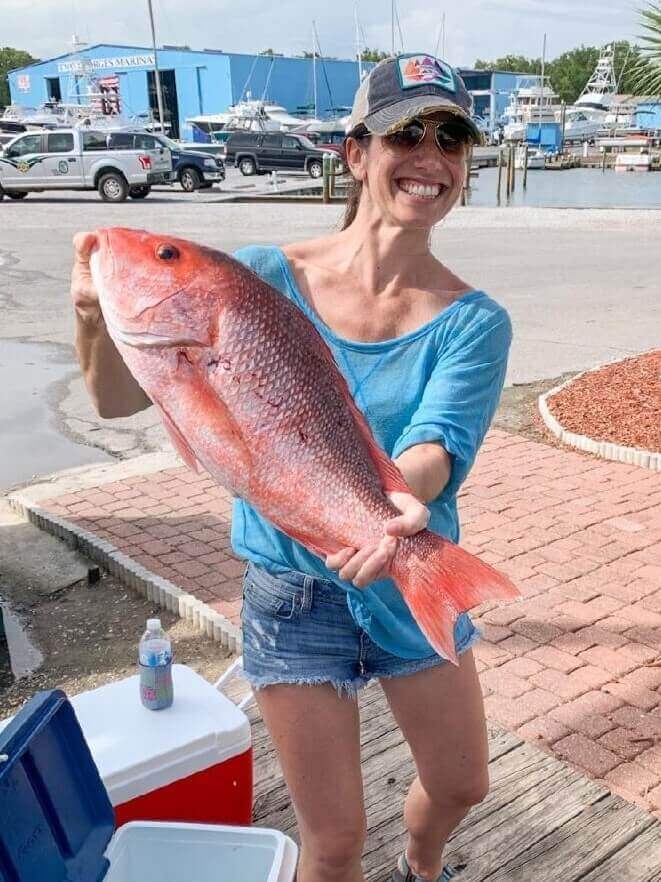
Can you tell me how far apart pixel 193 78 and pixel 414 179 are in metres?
77.6

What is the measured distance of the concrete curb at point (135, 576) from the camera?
14.3ft

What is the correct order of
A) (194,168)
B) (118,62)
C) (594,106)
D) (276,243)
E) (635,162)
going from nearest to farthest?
(276,243) → (194,168) → (635,162) → (118,62) → (594,106)

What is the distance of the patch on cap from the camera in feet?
6.72

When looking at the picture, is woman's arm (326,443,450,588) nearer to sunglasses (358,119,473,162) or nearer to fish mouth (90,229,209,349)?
fish mouth (90,229,209,349)

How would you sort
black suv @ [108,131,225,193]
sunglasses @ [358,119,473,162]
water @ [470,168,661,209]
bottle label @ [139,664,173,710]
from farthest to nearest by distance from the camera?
water @ [470,168,661,209] → black suv @ [108,131,225,193] → bottle label @ [139,664,173,710] → sunglasses @ [358,119,473,162]

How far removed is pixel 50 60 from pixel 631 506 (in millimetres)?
84434

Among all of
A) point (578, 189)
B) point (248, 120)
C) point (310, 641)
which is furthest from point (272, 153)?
point (310, 641)

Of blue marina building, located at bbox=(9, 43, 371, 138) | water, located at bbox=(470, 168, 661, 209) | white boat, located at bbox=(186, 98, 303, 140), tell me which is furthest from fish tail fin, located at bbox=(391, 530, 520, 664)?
blue marina building, located at bbox=(9, 43, 371, 138)

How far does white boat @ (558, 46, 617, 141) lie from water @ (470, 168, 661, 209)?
81.0ft

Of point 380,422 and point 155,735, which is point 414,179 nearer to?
point 380,422

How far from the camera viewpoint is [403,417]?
204cm

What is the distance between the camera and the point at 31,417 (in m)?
8.14

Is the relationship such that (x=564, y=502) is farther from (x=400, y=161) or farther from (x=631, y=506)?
(x=400, y=161)

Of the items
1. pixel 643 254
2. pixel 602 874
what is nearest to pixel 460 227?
pixel 643 254
